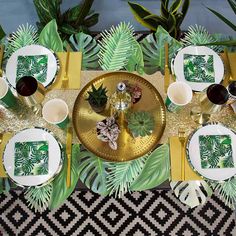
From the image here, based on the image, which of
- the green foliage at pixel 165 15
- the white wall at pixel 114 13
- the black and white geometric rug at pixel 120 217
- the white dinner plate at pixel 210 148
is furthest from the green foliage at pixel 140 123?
the white wall at pixel 114 13

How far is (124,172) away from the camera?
51.9 inches

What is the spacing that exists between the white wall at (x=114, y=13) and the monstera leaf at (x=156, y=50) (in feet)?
2.25

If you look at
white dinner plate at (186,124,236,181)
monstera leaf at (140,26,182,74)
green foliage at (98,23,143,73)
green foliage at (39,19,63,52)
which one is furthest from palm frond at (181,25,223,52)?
green foliage at (39,19,63,52)

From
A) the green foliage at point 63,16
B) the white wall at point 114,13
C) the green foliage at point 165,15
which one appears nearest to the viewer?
the green foliage at point 165,15

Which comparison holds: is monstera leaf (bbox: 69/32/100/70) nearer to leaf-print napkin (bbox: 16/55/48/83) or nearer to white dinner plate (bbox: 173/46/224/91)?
leaf-print napkin (bbox: 16/55/48/83)

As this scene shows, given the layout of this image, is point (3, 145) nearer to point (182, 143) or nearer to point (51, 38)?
point (51, 38)

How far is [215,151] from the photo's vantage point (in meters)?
1.28

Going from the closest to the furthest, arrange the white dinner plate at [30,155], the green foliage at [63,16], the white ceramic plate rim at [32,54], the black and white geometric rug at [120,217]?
the white dinner plate at [30,155] → the white ceramic plate rim at [32,54] → the green foliage at [63,16] → the black and white geometric rug at [120,217]

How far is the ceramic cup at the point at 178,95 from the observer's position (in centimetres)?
129

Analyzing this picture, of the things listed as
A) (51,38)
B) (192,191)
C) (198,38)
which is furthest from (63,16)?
(192,191)

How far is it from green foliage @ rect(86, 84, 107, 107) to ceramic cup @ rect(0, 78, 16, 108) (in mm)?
270

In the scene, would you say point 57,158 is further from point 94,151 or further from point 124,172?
point 124,172

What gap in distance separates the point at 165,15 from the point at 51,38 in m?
0.50

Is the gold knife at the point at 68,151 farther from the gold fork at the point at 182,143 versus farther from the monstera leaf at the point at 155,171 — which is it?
the gold fork at the point at 182,143
